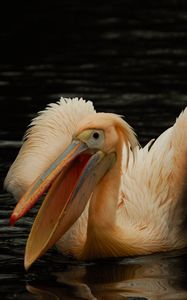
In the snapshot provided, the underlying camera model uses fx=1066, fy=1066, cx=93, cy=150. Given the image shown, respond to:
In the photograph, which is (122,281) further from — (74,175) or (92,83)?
(92,83)

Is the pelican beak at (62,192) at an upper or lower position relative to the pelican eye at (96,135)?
lower

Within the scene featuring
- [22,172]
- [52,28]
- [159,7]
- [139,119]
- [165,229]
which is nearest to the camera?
[165,229]

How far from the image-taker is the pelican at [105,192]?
7082 millimetres

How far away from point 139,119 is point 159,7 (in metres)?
6.22

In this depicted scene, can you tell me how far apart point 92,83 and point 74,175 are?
17.2 feet

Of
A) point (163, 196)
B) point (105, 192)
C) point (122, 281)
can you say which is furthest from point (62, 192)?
point (163, 196)

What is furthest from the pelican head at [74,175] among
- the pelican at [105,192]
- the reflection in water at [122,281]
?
the reflection in water at [122,281]

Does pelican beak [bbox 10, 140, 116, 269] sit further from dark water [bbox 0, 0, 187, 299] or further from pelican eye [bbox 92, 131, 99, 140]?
dark water [bbox 0, 0, 187, 299]

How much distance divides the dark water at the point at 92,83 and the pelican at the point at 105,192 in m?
0.15

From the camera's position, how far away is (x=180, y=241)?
7.68 m

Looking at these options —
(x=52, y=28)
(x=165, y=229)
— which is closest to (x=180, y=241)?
(x=165, y=229)

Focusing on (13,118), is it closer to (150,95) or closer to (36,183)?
(150,95)

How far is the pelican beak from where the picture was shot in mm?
6988

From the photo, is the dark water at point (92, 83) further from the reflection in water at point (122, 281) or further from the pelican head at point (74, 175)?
the pelican head at point (74, 175)
